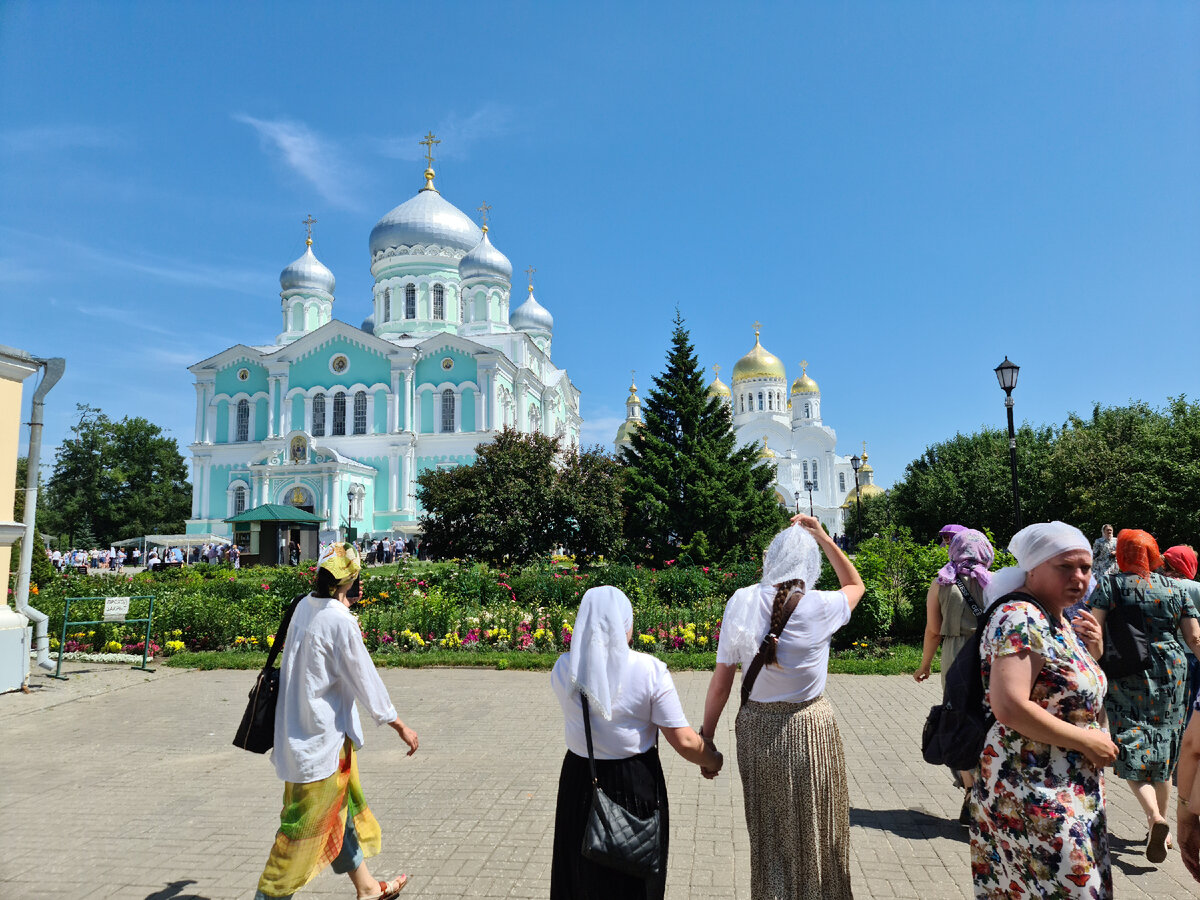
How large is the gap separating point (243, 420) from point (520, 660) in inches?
1615

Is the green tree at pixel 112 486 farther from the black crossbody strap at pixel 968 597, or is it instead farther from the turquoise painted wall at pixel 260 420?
the black crossbody strap at pixel 968 597

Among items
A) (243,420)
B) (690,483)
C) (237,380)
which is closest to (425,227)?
(237,380)

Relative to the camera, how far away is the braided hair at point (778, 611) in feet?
10.4

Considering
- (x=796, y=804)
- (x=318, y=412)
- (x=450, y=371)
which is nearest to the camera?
(x=796, y=804)

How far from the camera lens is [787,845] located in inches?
123

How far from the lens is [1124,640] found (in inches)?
182

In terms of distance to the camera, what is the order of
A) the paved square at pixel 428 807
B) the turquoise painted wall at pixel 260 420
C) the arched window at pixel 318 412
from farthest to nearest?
the turquoise painted wall at pixel 260 420 → the arched window at pixel 318 412 → the paved square at pixel 428 807

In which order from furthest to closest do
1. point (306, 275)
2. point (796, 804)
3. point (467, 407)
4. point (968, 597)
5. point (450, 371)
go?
point (306, 275)
point (450, 371)
point (467, 407)
point (968, 597)
point (796, 804)

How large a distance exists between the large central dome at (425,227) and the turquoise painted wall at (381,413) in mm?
10403

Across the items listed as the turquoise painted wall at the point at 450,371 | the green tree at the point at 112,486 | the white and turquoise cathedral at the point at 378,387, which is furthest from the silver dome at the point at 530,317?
the green tree at the point at 112,486

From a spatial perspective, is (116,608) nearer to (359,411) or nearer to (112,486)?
(359,411)

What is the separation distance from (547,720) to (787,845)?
190 inches

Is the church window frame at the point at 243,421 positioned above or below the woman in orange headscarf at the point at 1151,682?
above

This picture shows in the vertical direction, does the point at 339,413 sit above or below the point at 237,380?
below
